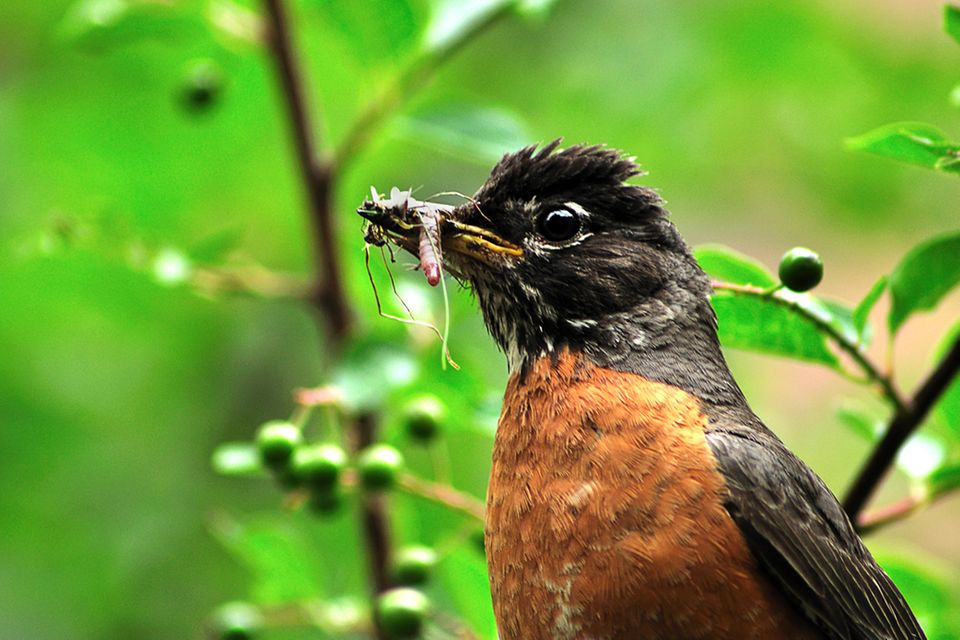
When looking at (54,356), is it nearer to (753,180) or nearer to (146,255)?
(146,255)

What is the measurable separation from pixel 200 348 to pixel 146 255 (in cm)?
173

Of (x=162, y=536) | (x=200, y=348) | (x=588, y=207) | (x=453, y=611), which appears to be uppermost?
(x=200, y=348)

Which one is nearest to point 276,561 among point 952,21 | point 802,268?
point 802,268

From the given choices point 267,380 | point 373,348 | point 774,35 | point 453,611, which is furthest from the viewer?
point 774,35

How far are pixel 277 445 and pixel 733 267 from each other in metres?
1.19

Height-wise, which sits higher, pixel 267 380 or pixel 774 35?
pixel 774 35

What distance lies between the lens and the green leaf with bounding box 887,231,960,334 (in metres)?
2.88

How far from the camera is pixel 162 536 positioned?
197 inches

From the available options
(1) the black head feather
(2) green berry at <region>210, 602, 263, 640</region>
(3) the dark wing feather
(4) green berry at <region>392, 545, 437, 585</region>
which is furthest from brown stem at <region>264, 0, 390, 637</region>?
(3) the dark wing feather

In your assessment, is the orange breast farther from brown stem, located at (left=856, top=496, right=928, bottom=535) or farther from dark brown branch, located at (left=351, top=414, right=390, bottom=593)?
dark brown branch, located at (left=351, top=414, right=390, bottom=593)

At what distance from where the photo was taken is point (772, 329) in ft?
9.83

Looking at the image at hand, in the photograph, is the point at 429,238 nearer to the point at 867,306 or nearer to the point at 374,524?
the point at 374,524

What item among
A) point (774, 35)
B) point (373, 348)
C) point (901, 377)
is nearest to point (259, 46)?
point (373, 348)

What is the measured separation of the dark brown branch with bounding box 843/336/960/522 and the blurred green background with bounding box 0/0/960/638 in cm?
112
